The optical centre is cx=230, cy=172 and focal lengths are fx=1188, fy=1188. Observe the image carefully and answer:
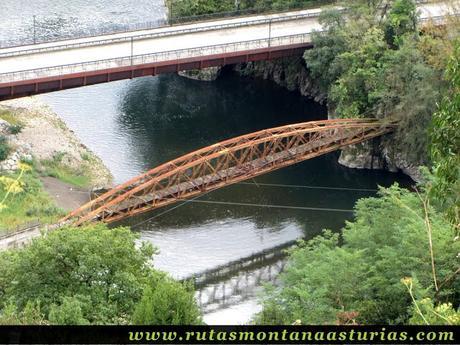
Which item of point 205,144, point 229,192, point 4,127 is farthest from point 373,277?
point 4,127

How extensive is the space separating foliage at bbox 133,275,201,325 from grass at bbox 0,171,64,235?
25.0 meters

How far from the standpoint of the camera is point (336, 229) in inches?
3009

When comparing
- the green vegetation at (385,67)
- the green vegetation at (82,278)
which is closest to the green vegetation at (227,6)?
the green vegetation at (385,67)

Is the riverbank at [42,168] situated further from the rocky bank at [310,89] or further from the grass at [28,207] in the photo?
the rocky bank at [310,89]

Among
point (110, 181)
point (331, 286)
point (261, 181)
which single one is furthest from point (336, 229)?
point (331, 286)

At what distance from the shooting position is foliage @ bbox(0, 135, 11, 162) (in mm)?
80738

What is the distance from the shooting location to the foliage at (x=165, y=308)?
47312mm

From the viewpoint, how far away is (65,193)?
Result: 261ft

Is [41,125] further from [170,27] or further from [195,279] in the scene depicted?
[195,279]

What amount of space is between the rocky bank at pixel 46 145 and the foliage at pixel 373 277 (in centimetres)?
2973

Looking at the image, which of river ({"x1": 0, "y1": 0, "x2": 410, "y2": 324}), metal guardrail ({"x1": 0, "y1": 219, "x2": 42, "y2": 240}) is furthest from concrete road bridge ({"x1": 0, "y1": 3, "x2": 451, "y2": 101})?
metal guardrail ({"x1": 0, "y1": 219, "x2": 42, "y2": 240})

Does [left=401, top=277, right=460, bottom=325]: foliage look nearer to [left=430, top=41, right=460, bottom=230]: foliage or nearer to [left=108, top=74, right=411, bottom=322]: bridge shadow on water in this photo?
[left=430, top=41, right=460, bottom=230]: foliage

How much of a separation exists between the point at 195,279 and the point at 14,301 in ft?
61.7

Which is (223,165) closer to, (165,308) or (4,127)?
(4,127)
